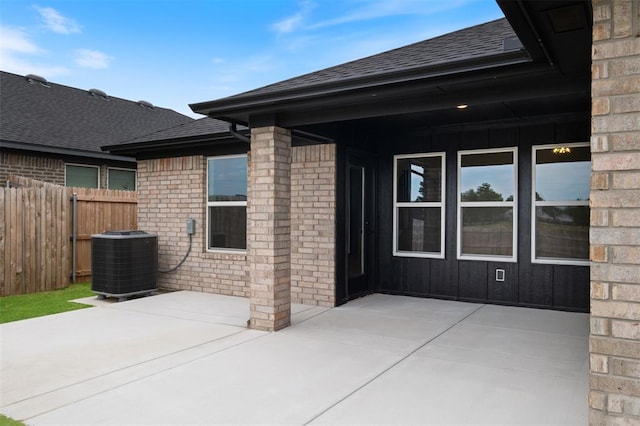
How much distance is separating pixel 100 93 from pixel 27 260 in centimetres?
945

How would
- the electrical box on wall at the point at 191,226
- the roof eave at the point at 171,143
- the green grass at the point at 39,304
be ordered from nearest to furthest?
the green grass at the point at 39,304 → the roof eave at the point at 171,143 → the electrical box on wall at the point at 191,226

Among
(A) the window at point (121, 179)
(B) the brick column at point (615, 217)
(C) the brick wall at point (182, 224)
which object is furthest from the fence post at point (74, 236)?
(B) the brick column at point (615, 217)

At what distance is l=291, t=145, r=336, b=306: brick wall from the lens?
22.6 ft

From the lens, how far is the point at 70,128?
12414 millimetres

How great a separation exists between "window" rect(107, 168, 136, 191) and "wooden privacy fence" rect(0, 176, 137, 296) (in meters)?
2.84

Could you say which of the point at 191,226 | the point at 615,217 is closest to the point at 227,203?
the point at 191,226

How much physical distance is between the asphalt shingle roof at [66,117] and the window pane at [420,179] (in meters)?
8.24

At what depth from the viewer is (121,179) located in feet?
42.5

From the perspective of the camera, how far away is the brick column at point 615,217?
2.44 metres

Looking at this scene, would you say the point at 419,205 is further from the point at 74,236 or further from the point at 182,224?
the point at 74,236

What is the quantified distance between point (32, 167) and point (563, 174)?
11050mm

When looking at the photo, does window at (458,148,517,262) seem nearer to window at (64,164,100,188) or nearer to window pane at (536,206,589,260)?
window pane at (536,206,589,260)

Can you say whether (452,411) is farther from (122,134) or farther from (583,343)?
(122,134)

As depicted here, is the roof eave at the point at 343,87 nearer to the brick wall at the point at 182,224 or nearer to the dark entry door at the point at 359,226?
the dark entry door at the point at 359,226
